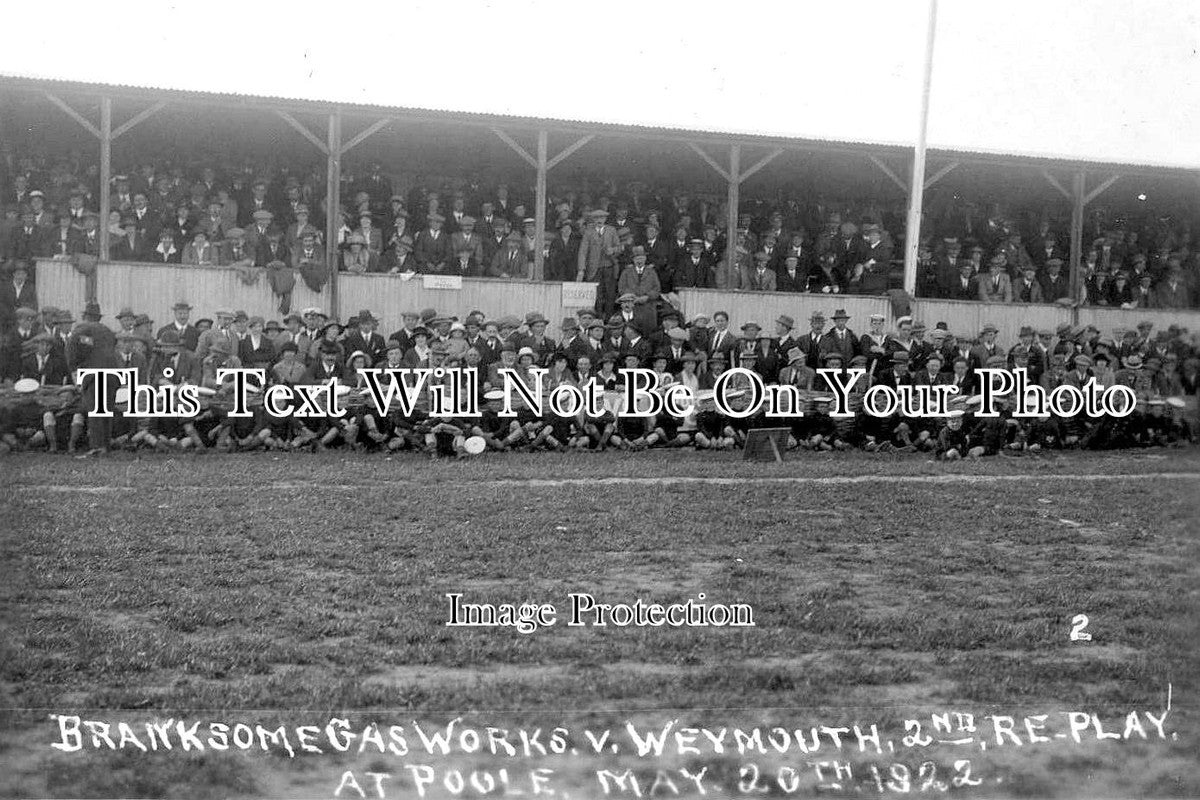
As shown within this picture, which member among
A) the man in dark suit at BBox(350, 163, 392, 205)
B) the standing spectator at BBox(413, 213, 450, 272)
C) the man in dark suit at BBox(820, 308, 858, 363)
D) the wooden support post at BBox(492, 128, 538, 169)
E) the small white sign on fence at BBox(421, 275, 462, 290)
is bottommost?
the man in dark suit at BBox(820, 308, 858, 363)

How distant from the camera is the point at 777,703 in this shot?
4449 millimetres

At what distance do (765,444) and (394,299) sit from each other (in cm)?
546

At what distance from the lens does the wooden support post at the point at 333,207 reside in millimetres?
12000

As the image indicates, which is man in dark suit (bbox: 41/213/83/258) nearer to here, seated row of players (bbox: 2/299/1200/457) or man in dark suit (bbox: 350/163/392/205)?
man in dark suit (bbox: 350/163/392/205)

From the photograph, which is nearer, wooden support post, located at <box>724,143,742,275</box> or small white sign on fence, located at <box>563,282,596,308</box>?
wooden support post, located at <box>724,143,742,275</box>

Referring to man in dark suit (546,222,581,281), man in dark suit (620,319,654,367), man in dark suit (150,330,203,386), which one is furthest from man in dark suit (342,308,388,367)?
man in dark suit (546,222,581,281)

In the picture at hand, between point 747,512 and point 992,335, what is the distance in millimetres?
1854

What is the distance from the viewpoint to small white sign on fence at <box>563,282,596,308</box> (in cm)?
1310

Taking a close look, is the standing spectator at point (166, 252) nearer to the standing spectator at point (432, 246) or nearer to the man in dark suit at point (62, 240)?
the man in dark suit at point (62, 240)

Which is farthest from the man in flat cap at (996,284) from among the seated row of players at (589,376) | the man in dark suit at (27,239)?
the man in dark suit at (27,239)

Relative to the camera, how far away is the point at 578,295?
43.5ft

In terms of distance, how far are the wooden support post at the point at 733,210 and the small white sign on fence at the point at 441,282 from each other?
306 centimetres

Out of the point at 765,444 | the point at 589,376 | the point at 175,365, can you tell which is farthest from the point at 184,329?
the point at 765,444

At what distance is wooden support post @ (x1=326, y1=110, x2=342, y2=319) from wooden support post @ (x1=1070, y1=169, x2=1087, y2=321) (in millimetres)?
6668
